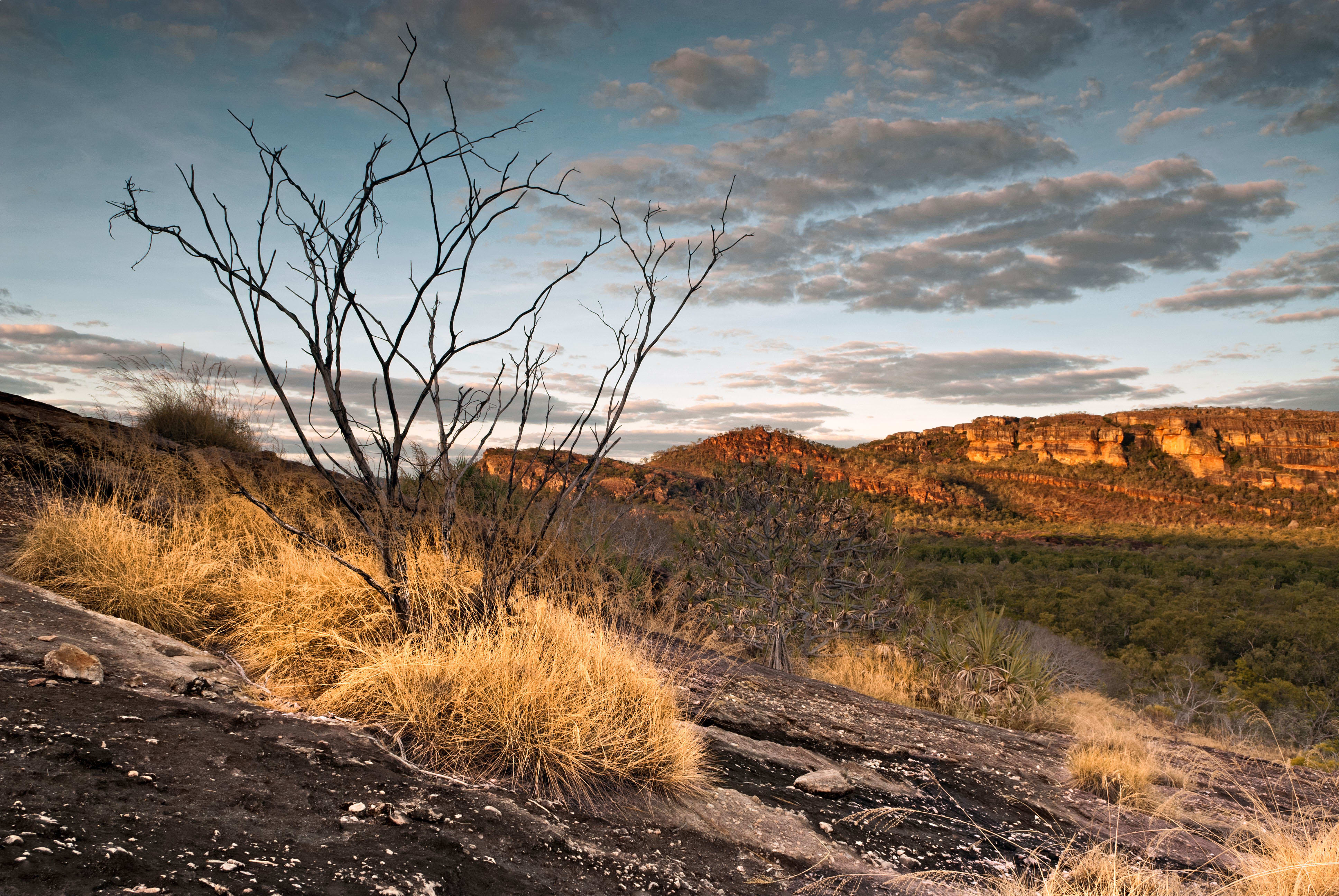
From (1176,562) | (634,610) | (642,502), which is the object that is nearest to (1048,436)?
(1176,562)

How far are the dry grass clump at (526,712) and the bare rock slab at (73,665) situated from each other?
32.8 inches

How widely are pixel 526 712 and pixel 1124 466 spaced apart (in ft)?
291

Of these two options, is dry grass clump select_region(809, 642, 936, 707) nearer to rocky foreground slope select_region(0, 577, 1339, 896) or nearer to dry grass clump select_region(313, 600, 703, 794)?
rocky foreground slope select_region(0, 577, 1339, 896)

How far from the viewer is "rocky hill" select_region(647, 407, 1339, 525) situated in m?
58.5

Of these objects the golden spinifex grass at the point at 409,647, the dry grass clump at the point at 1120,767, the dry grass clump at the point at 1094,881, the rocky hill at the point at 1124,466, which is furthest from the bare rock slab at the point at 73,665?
the rocky hill at the point at 1124,466

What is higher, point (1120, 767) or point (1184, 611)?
point (1120, 767)

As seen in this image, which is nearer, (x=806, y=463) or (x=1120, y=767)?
(x=1120, y=767)

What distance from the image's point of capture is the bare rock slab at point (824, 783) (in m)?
3.44

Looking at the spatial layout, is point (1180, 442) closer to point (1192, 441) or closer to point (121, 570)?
point (1192, 441)

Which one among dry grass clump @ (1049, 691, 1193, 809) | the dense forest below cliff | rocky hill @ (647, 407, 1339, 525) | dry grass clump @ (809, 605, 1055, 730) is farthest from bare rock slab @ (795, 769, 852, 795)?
rocky hill @ (647, 407, 1339, 525)

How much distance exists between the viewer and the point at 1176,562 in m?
39.7

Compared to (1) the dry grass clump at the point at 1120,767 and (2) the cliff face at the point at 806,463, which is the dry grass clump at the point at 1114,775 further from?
(2) the cliff face at the point at 806,463

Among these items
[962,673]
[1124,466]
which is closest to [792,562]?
[962,673]

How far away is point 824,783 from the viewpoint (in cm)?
347
